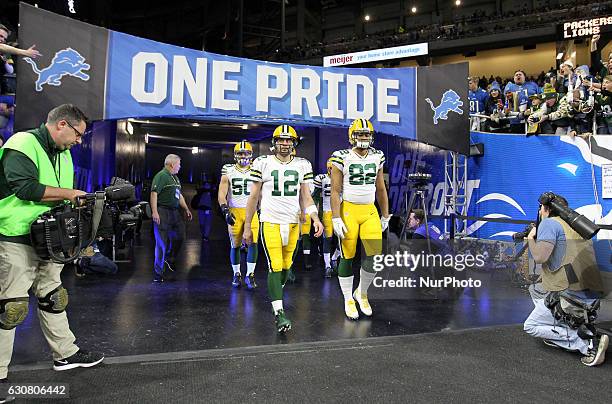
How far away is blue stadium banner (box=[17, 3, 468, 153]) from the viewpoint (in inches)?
241

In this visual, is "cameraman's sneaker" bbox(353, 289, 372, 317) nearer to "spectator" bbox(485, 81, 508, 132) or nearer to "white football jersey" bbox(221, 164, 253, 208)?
"white football jersey" bbox(221, 164, 253, 208)

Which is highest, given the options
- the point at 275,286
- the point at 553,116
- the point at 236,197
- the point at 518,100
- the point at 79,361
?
the point at 518,100

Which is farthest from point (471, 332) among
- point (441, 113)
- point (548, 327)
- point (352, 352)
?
point (441, 113)

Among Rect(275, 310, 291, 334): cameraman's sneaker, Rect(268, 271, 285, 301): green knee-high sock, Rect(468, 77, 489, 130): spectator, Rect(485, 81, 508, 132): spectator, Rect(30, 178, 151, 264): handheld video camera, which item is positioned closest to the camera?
Rect(30, 178, 151, 264): handheld video camera

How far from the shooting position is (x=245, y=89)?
745 cm

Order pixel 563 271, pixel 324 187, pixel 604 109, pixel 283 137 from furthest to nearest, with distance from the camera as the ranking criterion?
pixel 324 187 < pixel 604 109 < pixel 283 137 < pixel 563 271

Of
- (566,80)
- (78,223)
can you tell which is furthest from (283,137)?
(566,80)

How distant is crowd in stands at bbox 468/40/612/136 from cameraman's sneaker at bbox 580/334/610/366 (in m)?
5.69

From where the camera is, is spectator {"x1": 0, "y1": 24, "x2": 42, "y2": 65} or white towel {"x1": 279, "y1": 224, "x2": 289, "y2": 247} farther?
spectator {"x1": 0, "y1": 24, "x2": 42, "y2": 65}

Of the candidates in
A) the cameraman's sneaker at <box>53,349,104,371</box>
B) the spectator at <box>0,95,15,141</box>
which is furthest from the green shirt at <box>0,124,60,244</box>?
the spectator at <box>0,95,15,141</box>

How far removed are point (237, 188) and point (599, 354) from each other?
4.89 metres

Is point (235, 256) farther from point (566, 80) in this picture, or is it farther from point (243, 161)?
point (566, 80)

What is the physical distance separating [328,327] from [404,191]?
27.5ft

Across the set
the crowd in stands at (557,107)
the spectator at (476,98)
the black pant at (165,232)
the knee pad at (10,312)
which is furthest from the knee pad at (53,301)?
the spectator at (476,98)
